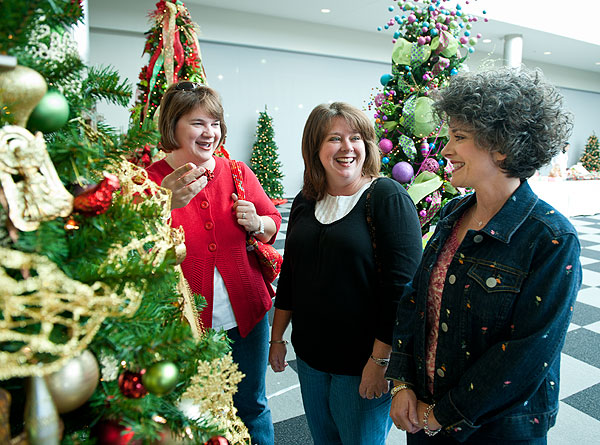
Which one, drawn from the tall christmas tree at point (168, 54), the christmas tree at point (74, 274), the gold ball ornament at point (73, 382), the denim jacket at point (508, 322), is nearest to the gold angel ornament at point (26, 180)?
the christmas tree at point (74, 274)

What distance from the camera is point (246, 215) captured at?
1.51 m

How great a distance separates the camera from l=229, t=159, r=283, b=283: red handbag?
1.56 metres

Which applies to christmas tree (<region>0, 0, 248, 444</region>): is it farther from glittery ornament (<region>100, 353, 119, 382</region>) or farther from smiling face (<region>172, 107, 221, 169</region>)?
smiling face (<region>172, 107, 221, 169</region>)

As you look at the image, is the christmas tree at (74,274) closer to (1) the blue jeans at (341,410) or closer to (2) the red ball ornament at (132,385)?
(2) the red ball ornament at (132,385)

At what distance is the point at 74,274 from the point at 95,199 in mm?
97

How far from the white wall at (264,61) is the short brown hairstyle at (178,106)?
6314mm

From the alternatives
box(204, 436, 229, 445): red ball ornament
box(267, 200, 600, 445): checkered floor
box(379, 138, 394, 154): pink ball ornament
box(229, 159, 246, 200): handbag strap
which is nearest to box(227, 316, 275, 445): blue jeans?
box(267, 200, 600, 445): checkered floor

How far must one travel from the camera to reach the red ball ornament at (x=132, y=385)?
0.57m

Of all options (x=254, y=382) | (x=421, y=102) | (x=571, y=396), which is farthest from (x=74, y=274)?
(x=571, y=396)

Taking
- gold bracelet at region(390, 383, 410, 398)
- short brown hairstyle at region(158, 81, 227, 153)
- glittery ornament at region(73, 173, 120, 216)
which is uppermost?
short brown hairstyle at region(158, 81, 227, 153)

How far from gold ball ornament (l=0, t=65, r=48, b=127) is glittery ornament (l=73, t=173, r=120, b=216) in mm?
106

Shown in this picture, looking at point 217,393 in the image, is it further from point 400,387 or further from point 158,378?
point 400,387

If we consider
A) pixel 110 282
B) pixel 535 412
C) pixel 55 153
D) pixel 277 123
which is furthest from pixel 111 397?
pixel 277 123

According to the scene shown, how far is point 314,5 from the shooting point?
25.0 ft
